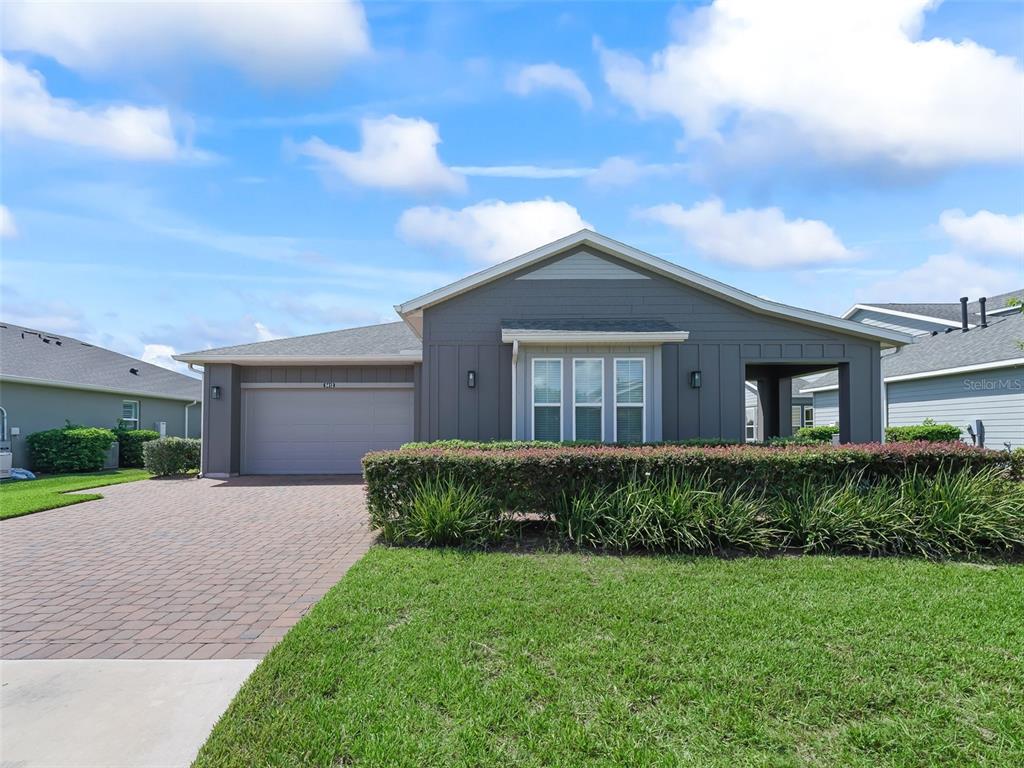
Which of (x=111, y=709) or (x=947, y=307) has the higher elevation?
(x=947, y=307)

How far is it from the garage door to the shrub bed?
8.43 metres

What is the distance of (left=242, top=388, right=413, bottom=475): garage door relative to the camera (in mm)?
15266

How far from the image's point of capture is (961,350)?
17.3m

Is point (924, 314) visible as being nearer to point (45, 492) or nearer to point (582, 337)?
point (582, 337)

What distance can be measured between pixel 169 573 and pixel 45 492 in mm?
8545

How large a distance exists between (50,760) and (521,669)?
2416 millimetres

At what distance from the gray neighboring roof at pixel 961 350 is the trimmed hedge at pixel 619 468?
9724mm

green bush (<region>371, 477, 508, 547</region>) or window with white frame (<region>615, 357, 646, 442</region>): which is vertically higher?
window with white frame (<region>615, 357, 646, 442</region>)

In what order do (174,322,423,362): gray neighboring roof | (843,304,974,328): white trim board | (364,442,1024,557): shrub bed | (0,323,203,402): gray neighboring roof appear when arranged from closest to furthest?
(364,442,1024,557): shrub bed
(174,322,423,362): gray neighboring roof
(0,323,203,402): gray neighboring roof
(843,304,974,328): white trim board

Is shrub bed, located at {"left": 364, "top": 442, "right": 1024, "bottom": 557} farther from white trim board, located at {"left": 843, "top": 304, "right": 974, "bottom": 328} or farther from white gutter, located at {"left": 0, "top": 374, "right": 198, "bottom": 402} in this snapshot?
white trim board, located at {"left": 843, "top": 304, "right": 974, "bottom": 328}

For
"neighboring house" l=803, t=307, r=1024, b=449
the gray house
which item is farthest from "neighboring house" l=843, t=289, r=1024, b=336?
the gray house

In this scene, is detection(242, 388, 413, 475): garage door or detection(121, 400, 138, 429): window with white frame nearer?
detection(242, 388, 413, 475): garage door

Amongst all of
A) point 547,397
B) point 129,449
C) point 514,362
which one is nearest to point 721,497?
point 547,397

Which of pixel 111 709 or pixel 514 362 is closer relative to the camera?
pixel 111 709
